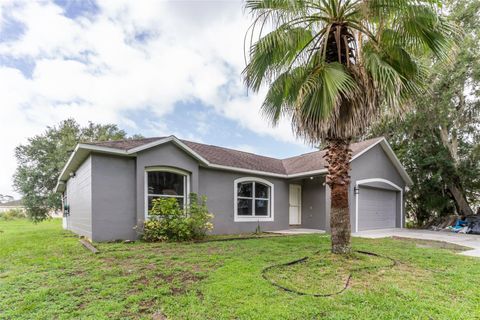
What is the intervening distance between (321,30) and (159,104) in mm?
13667

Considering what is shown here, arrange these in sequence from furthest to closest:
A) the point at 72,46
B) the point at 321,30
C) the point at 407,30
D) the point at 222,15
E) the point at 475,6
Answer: the point at 475,6, the point at 72,46, the point at 222,15, the point at 321,30, the point at 407,30

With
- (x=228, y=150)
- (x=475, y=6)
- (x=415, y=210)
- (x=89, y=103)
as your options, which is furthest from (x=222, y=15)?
(x=415, y=210)

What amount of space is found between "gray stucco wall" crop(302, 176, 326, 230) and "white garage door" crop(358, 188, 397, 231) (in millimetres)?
1689

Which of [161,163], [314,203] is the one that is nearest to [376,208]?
[314,203]

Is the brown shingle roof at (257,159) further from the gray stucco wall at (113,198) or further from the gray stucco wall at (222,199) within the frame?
the gray stucco wall at (113,198)

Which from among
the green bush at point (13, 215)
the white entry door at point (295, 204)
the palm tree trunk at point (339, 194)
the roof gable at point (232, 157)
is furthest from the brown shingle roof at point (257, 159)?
the green bush at point (13, 215)

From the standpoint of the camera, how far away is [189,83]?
1470cm

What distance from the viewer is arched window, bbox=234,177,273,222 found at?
12.1m

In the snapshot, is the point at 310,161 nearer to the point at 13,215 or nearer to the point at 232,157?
the point at 232,157

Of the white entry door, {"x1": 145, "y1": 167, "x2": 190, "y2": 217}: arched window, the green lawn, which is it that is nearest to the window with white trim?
{"x1": 145, "y1": 167, "x2": 190, "y2": 217}: arched window

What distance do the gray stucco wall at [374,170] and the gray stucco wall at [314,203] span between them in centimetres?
141

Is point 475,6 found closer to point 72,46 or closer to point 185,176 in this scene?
point 185,176

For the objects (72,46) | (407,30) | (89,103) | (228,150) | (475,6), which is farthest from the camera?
(89,103)

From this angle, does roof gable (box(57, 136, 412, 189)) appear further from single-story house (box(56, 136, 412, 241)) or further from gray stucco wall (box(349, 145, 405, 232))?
gray stucco wall (box(349, 145, 405, 232))
